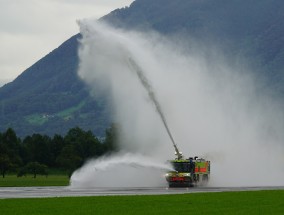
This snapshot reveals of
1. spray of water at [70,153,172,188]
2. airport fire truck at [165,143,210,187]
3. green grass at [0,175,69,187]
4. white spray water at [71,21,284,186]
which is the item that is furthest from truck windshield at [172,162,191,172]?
green grass at [0,175,69,187]

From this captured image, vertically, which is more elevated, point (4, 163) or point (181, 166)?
point (4, 163)

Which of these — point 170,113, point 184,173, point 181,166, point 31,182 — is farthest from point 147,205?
point 31,182

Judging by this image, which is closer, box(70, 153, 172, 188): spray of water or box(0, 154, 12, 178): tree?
box(70, 153, 172, 188): spray of water

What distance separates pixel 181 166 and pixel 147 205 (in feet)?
124

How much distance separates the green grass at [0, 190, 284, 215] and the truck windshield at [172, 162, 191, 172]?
28045 millimetres

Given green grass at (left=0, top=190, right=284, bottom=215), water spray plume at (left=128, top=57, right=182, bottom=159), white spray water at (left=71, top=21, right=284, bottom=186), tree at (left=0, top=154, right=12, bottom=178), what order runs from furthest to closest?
1. tree at (left=0, top=154, right=12, bottom=178)
2. water spray plume at (left=128, top=57, right=182, bottom=159)
3. white spray water at (left=71, top=21, right=284, bottom=186)
4. green grass at (left=0, top=190, right=284, bottom=215)

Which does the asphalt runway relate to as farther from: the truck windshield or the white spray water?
the white spray water

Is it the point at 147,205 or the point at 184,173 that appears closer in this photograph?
the point at 147,205

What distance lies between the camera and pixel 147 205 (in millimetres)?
50812

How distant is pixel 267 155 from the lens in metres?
126

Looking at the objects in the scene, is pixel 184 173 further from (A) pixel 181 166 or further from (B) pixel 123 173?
(B) pixel 123 173

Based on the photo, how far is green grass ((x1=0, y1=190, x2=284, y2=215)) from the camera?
1806 inches

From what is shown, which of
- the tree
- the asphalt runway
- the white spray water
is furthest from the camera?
the tree

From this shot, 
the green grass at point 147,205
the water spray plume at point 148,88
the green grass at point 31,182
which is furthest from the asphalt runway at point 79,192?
the green grass at point 31,182
